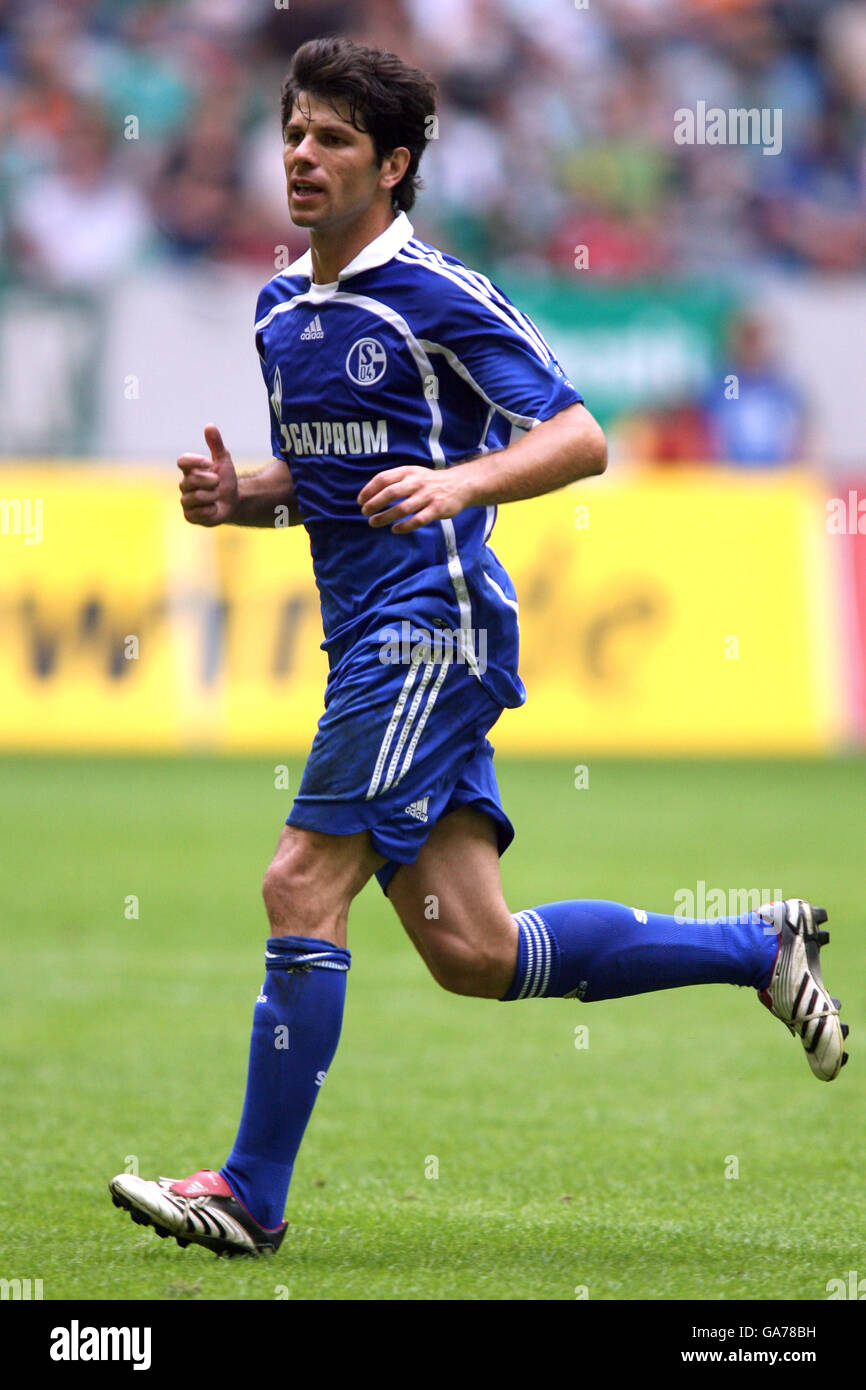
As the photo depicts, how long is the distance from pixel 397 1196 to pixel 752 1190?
756 millimetres

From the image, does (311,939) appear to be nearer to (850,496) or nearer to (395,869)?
(395,869)

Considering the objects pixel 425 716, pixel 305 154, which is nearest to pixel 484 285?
pixel 305 154

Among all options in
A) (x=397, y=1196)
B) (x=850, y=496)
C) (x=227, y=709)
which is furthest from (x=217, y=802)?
(x=397, y=1196)

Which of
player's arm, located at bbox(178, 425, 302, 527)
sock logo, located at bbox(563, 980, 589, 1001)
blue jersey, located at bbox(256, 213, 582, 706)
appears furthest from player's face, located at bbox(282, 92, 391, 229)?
sock logo, located at bbox(563, 980, 589, 1001)

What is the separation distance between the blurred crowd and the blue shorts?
40.1 ft

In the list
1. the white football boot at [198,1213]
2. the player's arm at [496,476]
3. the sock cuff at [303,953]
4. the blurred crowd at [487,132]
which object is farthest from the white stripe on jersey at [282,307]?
the blurred crowd at [487,132]

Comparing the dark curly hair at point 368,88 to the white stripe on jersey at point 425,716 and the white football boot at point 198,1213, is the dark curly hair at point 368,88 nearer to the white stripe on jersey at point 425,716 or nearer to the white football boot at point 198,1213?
the white stripe on jersey at point 425,716

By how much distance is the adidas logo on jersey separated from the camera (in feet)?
12.8

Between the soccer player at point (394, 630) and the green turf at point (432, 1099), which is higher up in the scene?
the soccer player at point (394, 630)

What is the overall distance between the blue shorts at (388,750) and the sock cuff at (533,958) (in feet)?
1.07

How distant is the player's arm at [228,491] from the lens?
4117 millimetres

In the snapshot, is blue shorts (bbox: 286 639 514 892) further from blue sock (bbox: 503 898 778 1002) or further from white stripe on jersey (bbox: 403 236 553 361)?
white stripe on jersey (bbox: 403 236 553 361)

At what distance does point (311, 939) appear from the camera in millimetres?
3715

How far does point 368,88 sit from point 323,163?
0.16 metres
